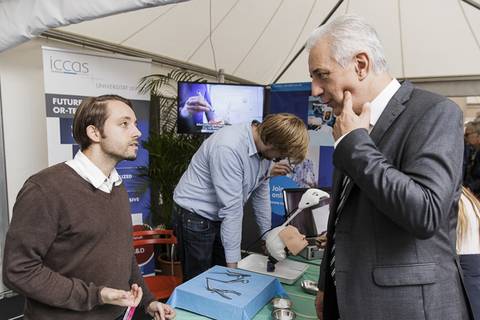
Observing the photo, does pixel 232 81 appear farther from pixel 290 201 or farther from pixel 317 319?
pixel 317 319

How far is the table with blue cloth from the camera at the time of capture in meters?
1.18

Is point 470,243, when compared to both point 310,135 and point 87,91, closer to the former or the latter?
point 310,135

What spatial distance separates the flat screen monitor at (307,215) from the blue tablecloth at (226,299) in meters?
0.63

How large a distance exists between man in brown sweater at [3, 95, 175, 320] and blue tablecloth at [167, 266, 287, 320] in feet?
0.23

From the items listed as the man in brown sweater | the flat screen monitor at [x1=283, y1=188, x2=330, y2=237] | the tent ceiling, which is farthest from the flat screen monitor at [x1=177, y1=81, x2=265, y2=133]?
the man in brown sweater

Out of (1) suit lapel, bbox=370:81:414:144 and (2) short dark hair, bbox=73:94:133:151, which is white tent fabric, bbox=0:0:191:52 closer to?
(2) short dark hair, bbox=73:94:133:151

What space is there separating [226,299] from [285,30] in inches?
159

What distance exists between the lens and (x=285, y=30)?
4.51m

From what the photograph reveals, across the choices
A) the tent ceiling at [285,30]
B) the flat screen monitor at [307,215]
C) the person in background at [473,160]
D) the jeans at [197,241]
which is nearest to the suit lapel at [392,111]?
the flat screen monitor at [307,215]

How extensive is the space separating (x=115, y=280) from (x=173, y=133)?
8.74 ft

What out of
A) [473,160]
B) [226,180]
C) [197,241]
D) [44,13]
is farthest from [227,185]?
[473,160]

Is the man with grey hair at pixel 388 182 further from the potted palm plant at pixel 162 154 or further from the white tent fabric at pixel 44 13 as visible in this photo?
the potted palm plant at pixel 162 154

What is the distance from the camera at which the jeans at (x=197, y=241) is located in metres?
1.99

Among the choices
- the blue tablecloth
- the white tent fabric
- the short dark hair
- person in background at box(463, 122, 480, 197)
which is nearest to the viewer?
the blue tablecloth
